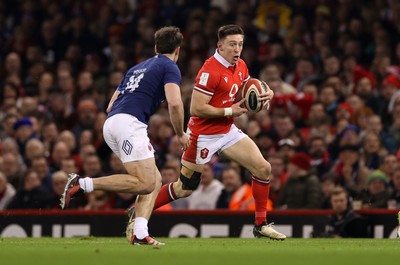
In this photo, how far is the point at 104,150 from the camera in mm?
19031

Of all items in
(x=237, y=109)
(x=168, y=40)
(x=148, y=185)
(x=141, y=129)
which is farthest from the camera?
(x=237, y=109)

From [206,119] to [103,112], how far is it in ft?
23.0

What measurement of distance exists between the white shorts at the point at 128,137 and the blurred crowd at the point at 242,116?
4.24 metres

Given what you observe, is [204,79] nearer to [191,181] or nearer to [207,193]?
[191,181]

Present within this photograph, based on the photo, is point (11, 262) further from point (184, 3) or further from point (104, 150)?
point (184, 3)

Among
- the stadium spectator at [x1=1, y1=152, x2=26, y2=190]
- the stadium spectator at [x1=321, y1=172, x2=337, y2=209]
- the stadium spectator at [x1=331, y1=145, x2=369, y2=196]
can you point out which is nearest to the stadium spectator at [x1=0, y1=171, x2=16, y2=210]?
the stadium spectator at [x1=1, y1=152, x2=26, y2=190]

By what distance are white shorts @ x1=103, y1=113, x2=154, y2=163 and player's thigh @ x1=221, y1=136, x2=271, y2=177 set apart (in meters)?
1.33

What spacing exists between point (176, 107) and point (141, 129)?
517 mm

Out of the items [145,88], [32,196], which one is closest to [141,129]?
[145,88]

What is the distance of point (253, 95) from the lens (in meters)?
12.9

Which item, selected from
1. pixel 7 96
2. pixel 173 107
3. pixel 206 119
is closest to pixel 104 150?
pixel 7 96

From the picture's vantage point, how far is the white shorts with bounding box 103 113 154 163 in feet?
39.2

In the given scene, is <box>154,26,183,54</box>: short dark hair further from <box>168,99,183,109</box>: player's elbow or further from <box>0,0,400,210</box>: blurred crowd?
<box>0,0,400,210</box>: blurred crowd

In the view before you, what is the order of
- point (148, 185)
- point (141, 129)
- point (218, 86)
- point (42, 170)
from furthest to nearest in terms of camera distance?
point (42, 170)
point (218, 86)
point (141, 129)
point (148, 185)
